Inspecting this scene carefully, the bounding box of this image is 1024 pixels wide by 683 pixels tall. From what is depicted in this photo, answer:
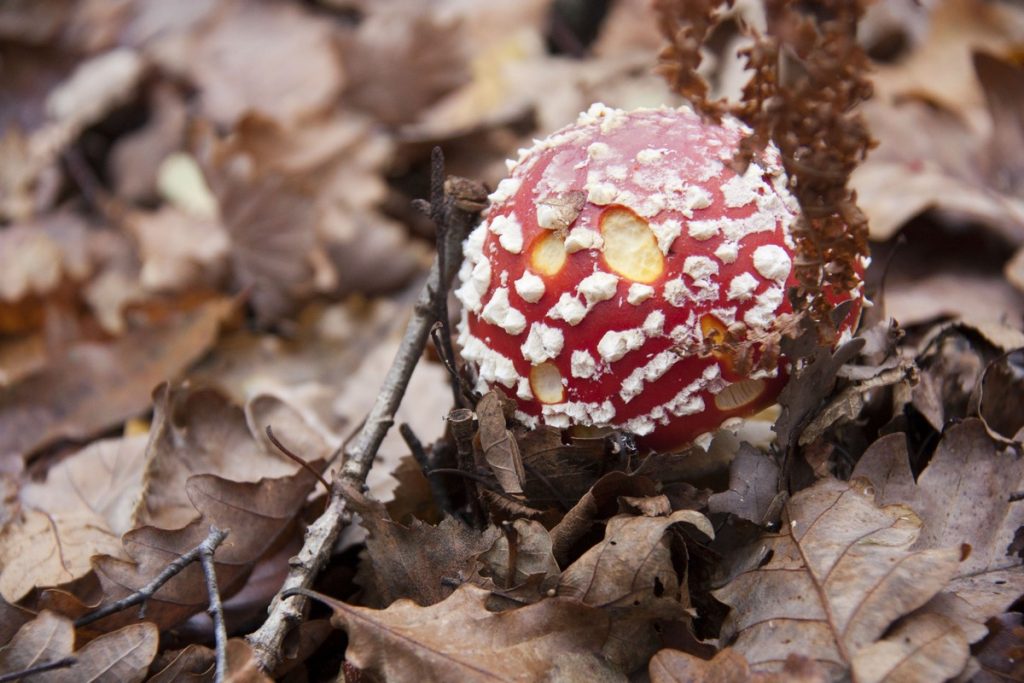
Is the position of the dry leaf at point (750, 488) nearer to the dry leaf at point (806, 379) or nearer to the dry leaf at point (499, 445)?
the dry leaf at point (806, 379)

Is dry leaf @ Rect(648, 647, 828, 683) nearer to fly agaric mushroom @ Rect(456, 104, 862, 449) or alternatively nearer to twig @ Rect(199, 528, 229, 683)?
fly agaric mushroom @ Rect(456, 104, 862, 449)

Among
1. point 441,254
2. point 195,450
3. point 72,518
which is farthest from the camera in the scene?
point 195,450

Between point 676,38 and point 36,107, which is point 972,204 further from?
point 36,107

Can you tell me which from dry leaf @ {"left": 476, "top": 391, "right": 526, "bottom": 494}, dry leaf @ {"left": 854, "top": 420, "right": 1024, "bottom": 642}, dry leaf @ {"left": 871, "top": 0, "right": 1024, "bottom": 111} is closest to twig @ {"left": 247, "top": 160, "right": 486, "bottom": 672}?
dry leaf @ {"left": 476, "top": 391, "right": 526, "bottom": 494}

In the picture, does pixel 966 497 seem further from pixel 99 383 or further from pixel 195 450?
pixel 99 383

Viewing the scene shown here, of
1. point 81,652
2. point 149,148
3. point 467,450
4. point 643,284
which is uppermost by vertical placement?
point 643,284

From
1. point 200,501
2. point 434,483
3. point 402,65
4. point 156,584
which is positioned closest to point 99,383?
point 200,501
